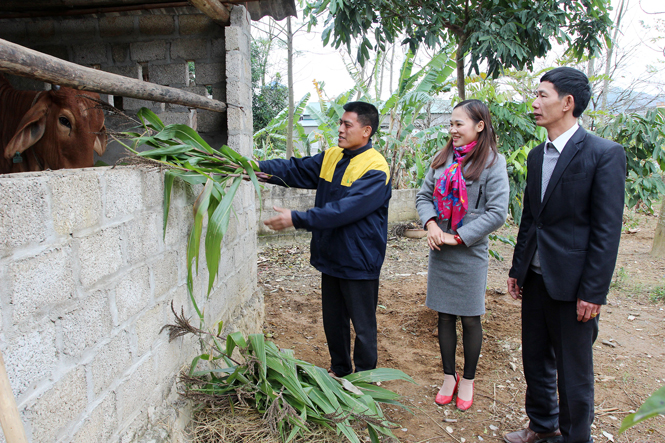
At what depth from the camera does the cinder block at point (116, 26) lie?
3.73 metres

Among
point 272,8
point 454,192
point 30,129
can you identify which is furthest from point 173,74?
point 454,192

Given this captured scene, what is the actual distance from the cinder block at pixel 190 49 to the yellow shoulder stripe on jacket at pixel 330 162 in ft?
4.86

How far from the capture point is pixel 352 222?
2.75 metres

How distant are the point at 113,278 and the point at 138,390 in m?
0.55

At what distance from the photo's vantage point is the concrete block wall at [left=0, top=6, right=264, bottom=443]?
1331 millimetres

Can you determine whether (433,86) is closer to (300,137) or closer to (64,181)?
(300,137)

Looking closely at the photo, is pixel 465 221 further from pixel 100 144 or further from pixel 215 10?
pixel 100 144

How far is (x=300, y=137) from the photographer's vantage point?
31.0 ft

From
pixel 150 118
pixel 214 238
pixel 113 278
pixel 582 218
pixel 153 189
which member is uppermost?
pixel 150 118

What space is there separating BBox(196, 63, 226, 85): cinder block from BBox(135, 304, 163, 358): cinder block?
7.14 feet

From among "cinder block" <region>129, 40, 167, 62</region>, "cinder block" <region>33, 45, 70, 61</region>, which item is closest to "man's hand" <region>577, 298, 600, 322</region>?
"cinder block" <region>129, 40, 167, 62</region>

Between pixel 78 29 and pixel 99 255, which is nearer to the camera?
pixel 99 255

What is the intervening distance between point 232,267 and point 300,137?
255 inches

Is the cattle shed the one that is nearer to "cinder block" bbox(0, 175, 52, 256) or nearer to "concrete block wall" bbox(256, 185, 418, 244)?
"cinder block" bbox(0, 175, 52, 256)
